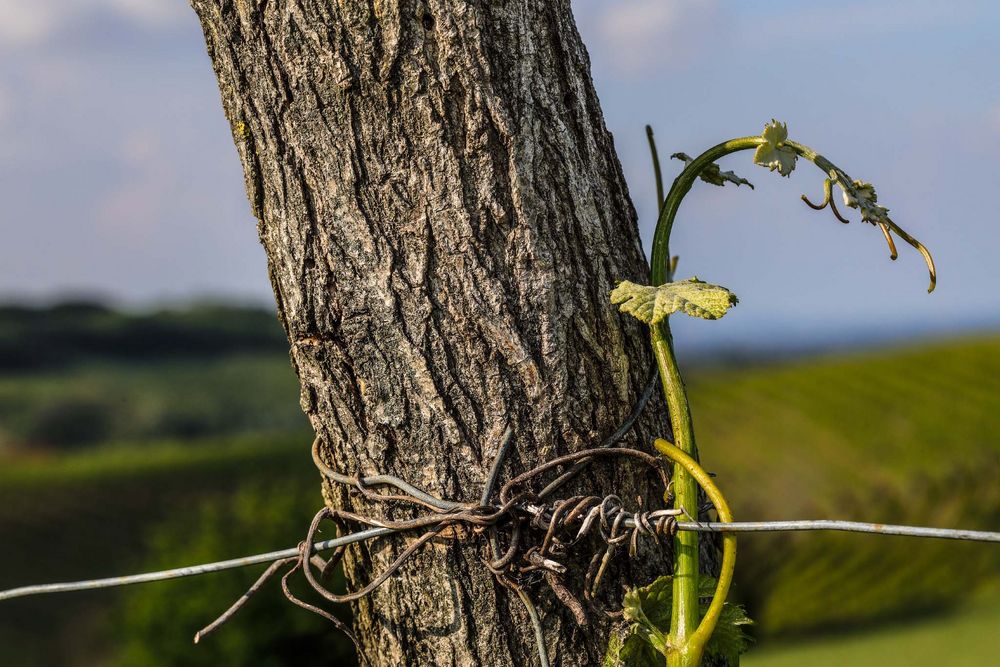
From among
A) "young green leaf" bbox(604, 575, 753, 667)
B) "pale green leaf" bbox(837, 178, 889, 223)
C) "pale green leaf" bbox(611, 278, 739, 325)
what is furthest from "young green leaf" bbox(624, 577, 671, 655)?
"pale green leaf" bbox(837, 178, 889, 223)

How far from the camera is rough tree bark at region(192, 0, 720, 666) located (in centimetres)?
102

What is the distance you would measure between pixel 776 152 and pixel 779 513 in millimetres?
4065

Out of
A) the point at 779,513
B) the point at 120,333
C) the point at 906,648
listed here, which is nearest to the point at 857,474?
the point at 779,513

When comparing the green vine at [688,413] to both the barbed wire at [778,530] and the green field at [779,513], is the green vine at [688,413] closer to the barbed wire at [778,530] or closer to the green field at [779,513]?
the barbed wire at [778,530]

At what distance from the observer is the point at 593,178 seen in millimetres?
1096

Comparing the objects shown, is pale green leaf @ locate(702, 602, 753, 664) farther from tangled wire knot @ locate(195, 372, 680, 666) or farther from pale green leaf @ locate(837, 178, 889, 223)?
pale green leaf @ locate(837, 178, 889, 223)

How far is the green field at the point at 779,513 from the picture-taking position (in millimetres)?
3795

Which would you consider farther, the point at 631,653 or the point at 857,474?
the point at 857,474

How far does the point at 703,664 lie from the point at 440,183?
27.3 inches

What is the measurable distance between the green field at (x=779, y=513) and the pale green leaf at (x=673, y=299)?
9.23 ft

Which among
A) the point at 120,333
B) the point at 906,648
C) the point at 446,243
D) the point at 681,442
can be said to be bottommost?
the point at 906,648

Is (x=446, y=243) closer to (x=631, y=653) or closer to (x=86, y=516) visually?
(x=631, y=653)

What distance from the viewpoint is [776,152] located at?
1.03m

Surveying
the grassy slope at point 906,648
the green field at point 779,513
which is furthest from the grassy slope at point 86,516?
the grassy slope at point 906,648
